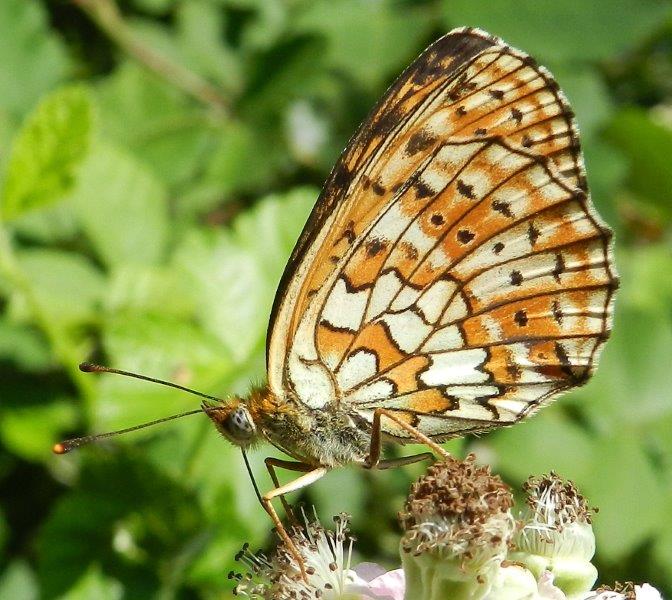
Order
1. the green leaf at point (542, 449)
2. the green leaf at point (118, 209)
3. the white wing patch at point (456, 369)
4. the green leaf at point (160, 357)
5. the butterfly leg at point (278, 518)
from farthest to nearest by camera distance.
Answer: the green leaf at point (542, 449), the green leaf at point (118, 209), the green leaf at point (160, 357), the white wing patch at point (456, 369), the butterfly leg at point (278, 518)

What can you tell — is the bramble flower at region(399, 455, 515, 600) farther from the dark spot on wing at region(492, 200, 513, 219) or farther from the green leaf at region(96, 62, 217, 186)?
the green leaf at region(96, 62, 217, 186)

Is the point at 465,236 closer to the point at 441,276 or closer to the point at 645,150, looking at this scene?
the point at 441,276

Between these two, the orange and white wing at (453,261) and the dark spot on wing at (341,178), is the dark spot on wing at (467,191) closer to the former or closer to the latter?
the orange and white wing at (453,261)

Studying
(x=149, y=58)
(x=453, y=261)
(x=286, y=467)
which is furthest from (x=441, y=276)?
(x=149, y=58)

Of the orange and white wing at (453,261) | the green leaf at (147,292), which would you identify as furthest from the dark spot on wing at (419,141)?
the green leaf at (147,292)

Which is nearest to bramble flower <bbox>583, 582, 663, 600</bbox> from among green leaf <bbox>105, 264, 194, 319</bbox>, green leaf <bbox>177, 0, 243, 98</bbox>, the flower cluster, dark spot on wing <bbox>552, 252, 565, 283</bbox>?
the flower cluster

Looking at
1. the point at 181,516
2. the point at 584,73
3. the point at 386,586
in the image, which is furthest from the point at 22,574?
the point at 584,73
